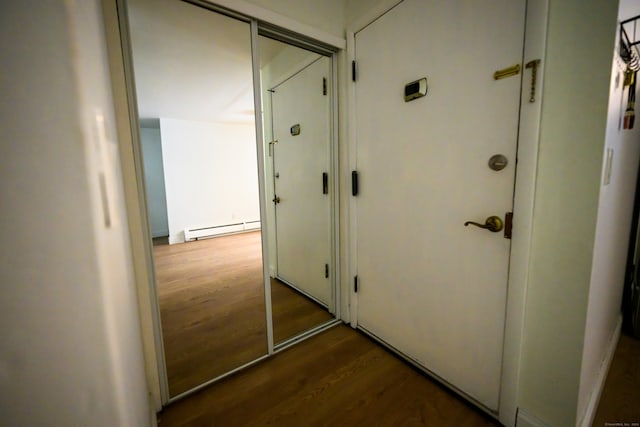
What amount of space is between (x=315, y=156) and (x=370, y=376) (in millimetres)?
1670

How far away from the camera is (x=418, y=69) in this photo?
1.33 meters

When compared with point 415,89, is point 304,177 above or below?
below

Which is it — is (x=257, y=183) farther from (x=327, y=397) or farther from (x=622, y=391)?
(x=622, y=391)

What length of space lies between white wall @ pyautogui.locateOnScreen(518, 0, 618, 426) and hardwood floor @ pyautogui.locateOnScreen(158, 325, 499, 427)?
1.44 feet

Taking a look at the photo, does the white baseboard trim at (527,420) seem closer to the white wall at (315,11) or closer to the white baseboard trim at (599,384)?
the white baseboard trim at (599,384)

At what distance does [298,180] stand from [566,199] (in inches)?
74.6

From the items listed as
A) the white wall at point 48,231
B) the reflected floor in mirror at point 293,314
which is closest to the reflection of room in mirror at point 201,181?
the reflected floor in mirror at point 293,314

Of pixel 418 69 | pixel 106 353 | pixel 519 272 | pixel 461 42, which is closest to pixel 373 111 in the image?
pixel 418 69

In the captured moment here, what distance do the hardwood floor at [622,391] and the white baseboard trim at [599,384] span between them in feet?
0.09

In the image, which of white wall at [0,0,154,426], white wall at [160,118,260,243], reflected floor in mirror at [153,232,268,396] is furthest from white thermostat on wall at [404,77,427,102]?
white wall at [160,118,260,243]

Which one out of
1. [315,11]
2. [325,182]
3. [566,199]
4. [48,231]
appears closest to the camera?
[48,231]

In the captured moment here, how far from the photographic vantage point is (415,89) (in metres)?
1.33

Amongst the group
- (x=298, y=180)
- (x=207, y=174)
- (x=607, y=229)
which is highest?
(x=207, y=174)

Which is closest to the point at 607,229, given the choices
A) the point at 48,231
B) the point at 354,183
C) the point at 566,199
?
the point at 566,199
